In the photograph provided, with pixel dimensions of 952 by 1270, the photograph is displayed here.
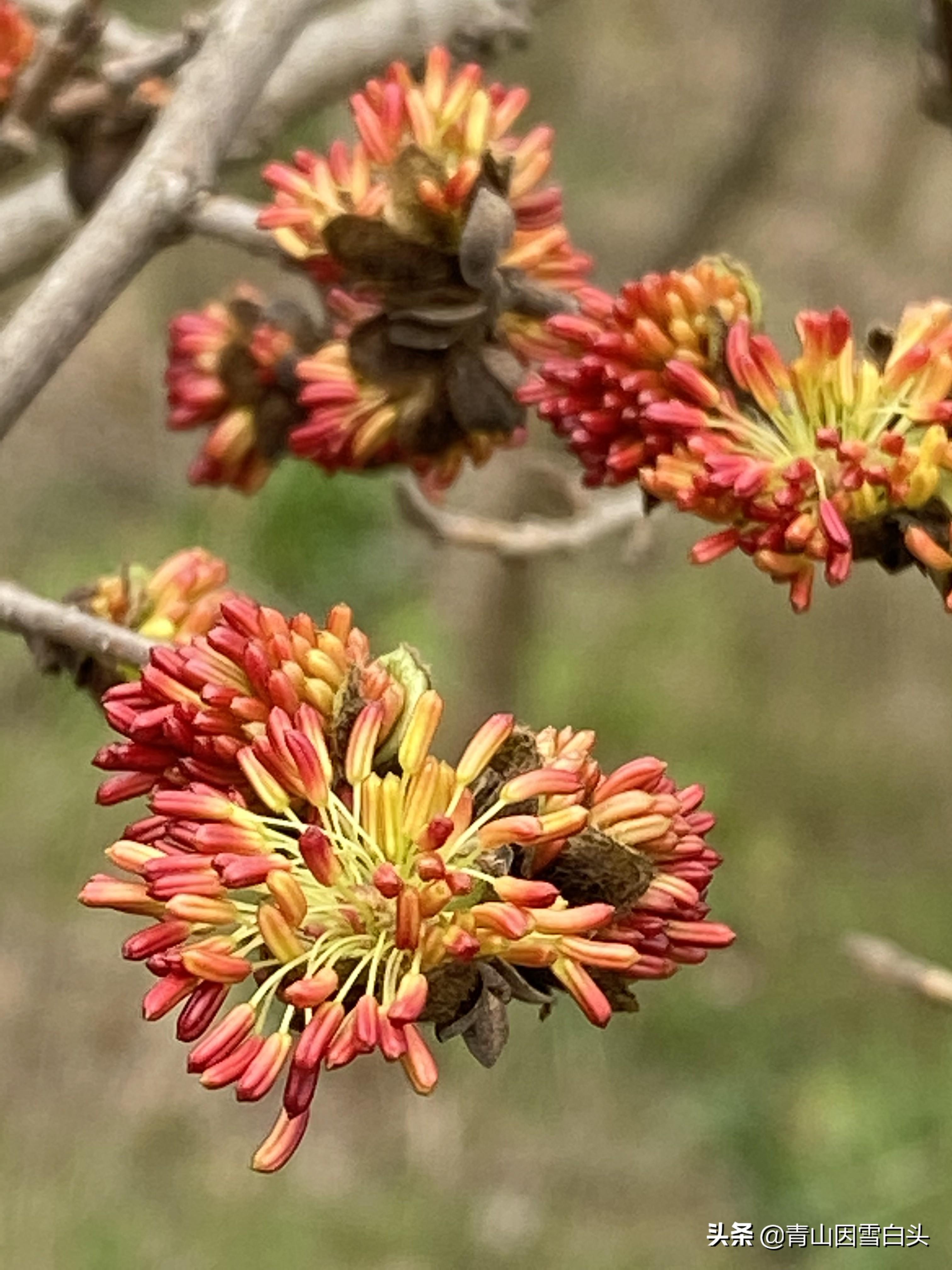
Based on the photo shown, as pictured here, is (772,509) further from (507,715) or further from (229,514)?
(229,514)

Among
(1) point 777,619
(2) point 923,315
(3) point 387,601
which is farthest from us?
(1) point 777,619

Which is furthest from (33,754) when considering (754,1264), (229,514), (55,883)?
(754,1264)

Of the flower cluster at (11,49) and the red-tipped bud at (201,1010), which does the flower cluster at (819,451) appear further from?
the flower cluster at (11,49)

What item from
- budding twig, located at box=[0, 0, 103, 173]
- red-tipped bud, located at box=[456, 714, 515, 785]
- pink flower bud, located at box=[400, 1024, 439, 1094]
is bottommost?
pink flower bud, located at box=[400, 1024, 439, 1094]

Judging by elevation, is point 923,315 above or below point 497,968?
above

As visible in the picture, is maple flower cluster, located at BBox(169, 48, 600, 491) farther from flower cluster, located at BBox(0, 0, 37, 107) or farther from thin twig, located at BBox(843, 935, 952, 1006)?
thin twig, located at BBox(843, 935, 952, 1006)

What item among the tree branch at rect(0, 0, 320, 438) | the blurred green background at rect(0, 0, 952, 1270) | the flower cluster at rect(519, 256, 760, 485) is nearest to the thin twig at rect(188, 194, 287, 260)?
the tree branch at rect(0, 0, 320, 438)
